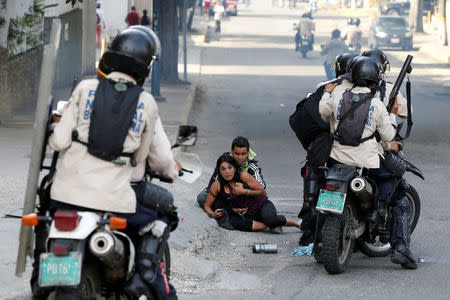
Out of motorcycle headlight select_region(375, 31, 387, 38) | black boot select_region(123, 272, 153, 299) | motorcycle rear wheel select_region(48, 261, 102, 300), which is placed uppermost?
motorcycle rear wheel select_region(48, 261, 102, 300)

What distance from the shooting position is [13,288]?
6.11 metres

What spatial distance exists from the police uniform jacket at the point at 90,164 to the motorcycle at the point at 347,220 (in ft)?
8.74

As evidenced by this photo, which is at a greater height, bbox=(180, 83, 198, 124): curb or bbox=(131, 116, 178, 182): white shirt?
bbox=(131, 116, 178, 182): white shirt

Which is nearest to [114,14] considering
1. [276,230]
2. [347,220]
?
[276,230]

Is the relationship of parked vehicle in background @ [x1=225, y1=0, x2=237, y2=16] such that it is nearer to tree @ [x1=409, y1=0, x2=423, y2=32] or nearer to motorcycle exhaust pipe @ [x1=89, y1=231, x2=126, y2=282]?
tree @ [x1=409, y1=0, x2=423, y2=32]

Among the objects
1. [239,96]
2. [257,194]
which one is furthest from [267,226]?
[239,96]

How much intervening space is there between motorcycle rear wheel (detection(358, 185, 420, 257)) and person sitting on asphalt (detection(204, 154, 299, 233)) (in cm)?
128

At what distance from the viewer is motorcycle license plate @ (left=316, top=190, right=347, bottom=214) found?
279 inches

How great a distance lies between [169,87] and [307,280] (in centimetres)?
1637

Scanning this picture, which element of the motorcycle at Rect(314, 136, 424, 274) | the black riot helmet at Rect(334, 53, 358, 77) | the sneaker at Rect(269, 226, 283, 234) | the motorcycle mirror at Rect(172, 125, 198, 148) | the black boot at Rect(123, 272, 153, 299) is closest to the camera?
the black boot at Rect(123, 272, 153, 299)

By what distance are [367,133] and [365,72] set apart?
0.46 m

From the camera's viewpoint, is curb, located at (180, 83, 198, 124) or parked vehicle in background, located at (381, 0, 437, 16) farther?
parked vehicle in background, located at (381, 0, 437, 16)

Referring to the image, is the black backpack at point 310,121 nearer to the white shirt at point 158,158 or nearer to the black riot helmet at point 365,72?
the black riot helmet at point 365,72

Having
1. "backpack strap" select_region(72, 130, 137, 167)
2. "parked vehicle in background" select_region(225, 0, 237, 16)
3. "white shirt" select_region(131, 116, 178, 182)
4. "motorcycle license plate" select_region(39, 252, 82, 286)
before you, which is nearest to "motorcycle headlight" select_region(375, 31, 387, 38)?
"parked vehicle in background" select_region(225, 0, 237, 16)
